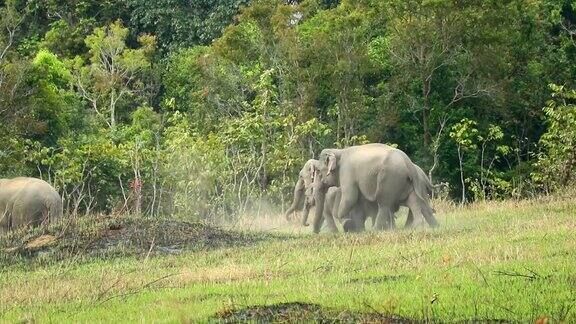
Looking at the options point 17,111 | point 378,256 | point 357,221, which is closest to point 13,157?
point 17,111

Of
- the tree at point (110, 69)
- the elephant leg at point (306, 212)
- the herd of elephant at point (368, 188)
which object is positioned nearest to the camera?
the herd of elephant at point (368, 188)

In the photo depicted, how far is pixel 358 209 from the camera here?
23.7 meters

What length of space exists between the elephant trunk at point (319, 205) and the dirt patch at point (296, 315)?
12.5 meters

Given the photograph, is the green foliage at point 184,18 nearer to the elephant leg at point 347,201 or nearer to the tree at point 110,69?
the tree at point 110,69

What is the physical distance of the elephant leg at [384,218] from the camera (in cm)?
2241

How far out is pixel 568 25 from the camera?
41656 mm

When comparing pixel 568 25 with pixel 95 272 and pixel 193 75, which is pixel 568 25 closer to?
pixel 193 75

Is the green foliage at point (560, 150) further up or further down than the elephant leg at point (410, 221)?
further down

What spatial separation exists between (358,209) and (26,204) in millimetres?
6750

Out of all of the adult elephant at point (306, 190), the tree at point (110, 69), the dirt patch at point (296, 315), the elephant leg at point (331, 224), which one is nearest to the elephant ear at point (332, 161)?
the adult elephant at point (306, 190)

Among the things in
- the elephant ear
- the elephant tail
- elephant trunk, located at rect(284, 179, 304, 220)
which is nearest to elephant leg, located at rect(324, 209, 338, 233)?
the elephant ear

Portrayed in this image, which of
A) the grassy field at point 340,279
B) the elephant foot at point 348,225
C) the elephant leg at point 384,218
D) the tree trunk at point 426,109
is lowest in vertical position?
the tree trunk at point 426,109

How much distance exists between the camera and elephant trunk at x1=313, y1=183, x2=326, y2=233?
23.9 m

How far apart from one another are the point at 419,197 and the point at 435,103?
579 inches
